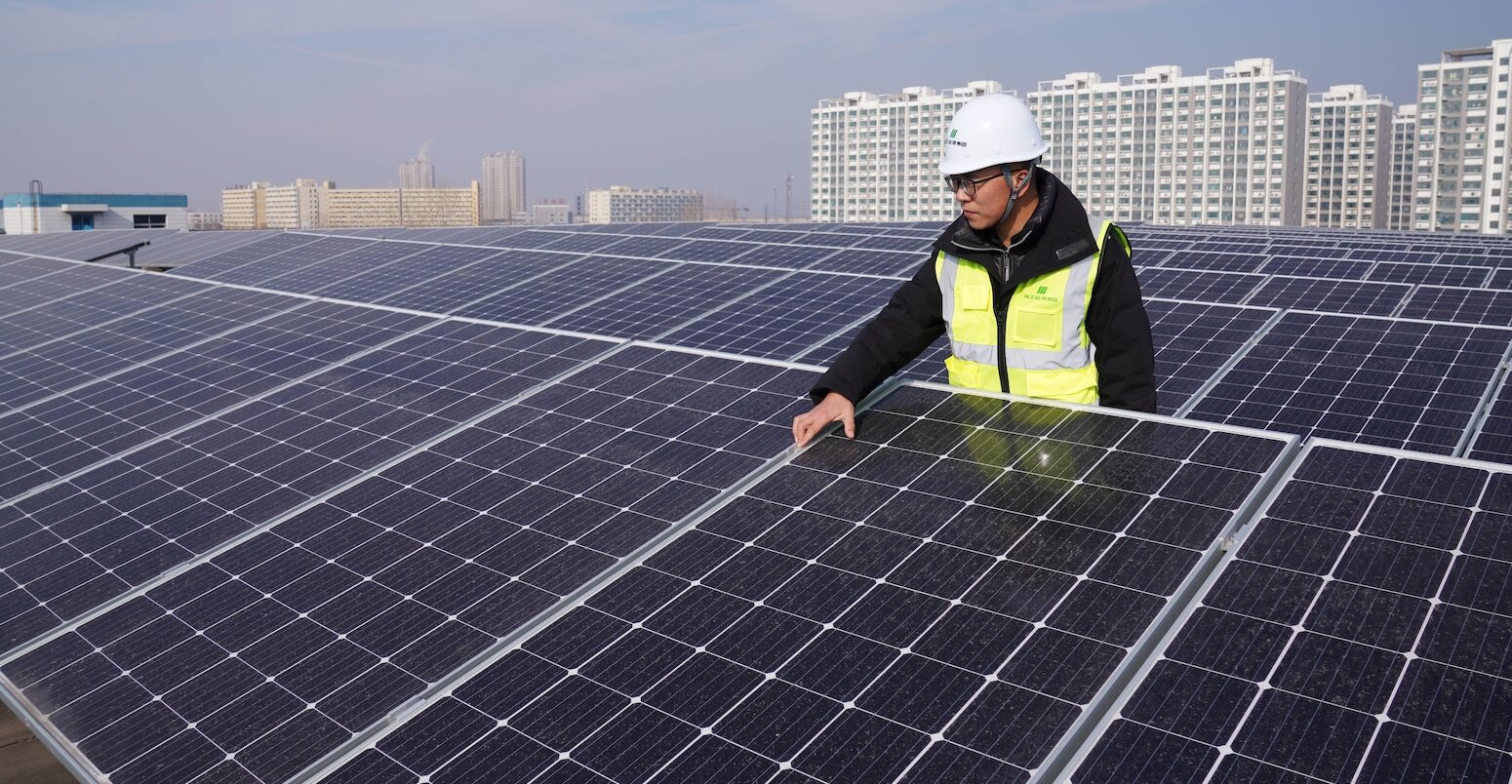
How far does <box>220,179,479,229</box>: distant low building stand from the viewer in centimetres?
16338

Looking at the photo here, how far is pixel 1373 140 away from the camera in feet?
494

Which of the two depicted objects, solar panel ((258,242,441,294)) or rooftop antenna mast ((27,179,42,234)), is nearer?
solar panel ((258,242,441,294))

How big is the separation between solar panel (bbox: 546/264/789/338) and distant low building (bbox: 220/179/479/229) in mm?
137554

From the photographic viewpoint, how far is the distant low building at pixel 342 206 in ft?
536

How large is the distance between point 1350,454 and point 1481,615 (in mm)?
1134

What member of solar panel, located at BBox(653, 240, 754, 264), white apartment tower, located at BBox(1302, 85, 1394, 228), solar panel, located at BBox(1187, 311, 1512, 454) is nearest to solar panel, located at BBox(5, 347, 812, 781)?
solar panel, located at BBox(1187, 311, 1512, 454)

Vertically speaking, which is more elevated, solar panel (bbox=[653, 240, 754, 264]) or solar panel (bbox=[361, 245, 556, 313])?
solar panel (bbox=[653, 240, 754, 264])

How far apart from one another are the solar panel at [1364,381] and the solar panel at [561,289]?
9329 millimetres

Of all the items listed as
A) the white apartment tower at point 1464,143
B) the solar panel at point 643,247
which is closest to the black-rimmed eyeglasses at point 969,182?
the solar panel at point 643,247

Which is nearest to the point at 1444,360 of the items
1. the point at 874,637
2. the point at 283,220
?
the point at 874,637

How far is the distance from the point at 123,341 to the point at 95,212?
55362 mm

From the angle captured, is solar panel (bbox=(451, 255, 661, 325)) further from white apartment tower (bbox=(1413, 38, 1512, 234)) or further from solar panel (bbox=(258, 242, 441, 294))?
white apartment tower (bbox=(1413, 38, 1512, 234))

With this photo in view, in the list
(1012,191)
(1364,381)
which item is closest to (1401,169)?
(1364,381)

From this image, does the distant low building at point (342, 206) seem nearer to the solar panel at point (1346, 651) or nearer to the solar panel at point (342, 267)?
the solar panel at point (342, 267)
